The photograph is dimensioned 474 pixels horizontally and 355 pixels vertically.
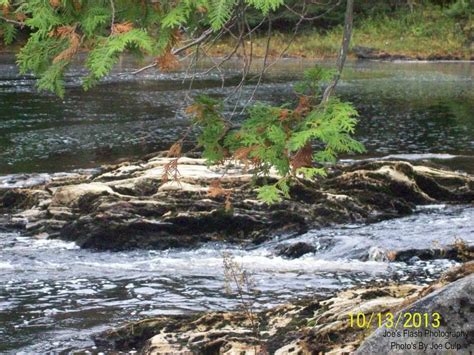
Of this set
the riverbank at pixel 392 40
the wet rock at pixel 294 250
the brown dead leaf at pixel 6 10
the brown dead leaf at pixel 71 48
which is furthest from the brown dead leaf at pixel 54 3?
the riverbank at pixel 392 40

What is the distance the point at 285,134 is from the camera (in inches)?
228

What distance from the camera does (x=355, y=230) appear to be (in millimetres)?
12922

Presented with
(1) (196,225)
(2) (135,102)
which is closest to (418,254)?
(1) (196,225)

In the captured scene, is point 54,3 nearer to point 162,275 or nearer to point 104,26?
point 104,26

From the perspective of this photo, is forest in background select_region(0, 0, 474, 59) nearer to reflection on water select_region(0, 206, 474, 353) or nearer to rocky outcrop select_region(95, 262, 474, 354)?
reflection on water select_region(0, 206, 474, 353)

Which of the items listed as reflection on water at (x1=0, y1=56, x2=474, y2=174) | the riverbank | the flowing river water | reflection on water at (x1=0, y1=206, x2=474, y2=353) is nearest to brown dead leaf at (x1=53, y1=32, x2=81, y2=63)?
the flowing river water

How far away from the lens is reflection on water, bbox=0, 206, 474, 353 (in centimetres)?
931

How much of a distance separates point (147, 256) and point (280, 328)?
4.94 meters

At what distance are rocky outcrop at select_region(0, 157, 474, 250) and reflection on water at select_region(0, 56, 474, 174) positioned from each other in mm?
1431

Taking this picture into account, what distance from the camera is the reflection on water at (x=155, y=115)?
20.3m

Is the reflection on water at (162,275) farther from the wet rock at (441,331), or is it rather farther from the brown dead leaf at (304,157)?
the wet rock at (441,331)

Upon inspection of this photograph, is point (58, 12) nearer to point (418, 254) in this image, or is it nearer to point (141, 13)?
point (141, 13)

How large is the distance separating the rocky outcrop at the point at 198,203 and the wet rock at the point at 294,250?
55 cm

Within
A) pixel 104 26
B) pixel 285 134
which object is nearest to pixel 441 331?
pixel 285 134
